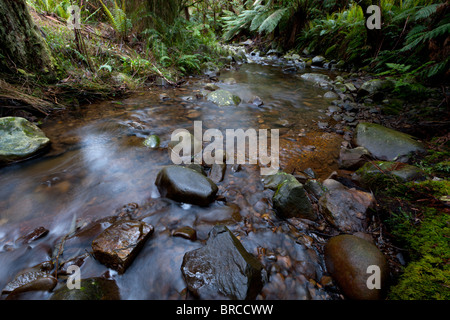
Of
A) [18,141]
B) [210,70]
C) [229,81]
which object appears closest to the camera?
[18,141]

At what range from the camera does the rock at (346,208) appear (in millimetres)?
1659

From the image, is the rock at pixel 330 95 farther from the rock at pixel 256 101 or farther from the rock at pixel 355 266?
the rock at pixel 355 266

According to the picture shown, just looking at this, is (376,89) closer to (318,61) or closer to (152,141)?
(152,141)

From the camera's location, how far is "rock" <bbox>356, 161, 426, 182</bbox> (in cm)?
181

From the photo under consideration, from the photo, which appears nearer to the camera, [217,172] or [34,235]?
[34,235]

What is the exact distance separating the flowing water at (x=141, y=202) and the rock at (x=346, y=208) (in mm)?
264

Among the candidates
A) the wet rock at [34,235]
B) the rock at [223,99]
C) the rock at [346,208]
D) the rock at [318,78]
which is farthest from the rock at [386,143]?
the rock at [318,78]

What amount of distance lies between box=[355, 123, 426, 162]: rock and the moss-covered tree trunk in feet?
16.6

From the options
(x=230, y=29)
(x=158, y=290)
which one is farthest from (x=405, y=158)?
(x=230, y=29)

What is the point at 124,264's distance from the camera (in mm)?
1340

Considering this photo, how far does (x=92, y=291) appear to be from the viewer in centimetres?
118

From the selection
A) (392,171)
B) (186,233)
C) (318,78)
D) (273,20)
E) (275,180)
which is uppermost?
(273,20)

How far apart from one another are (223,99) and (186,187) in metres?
3.02

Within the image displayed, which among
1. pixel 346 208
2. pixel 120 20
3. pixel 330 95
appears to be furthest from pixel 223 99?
pixel 120 20
